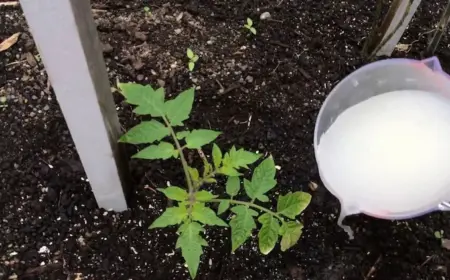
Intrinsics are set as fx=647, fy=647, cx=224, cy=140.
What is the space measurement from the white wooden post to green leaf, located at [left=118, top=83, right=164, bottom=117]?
31mm

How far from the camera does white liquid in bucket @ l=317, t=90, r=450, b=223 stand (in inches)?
39.2

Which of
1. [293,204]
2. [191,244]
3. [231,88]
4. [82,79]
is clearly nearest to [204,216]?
[191,244]

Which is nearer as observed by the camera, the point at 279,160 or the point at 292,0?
the point at 279,160

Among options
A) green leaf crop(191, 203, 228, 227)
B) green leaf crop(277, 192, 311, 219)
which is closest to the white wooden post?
green leaf crop(191, 203, 228, 227)

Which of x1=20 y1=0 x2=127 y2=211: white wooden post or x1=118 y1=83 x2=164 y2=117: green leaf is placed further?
x1=118 y1=83 x2=164 y2=117: green leaf

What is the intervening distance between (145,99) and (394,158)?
15.7 inches

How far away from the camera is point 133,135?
0.87 m

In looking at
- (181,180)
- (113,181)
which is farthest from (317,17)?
(113,181)

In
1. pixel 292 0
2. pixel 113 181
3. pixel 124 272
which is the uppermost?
pixel 292 0

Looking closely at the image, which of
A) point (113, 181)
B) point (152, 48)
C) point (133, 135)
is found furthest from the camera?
point (152, 48)

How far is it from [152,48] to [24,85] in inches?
9.5

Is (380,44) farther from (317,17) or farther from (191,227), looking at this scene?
(191,227)

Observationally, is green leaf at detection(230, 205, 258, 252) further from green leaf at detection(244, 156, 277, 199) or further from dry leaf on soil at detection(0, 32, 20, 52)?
dry leaf on soil at detection(0, 32, 20, 52)

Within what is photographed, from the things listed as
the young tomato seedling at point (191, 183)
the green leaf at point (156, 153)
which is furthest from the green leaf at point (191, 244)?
the green leaf at point (156, 153)
